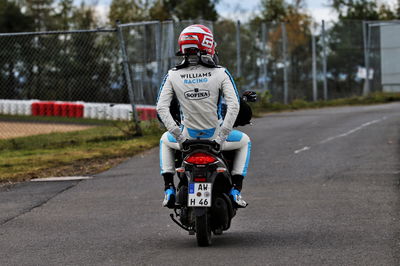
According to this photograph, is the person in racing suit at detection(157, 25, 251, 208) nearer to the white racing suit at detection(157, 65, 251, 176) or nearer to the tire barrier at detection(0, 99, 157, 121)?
the white racing suit at detection(157, 65, 251, 176)

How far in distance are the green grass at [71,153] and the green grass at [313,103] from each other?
830cm

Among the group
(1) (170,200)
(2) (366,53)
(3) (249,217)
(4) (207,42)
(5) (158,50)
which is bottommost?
(3) (249,217)

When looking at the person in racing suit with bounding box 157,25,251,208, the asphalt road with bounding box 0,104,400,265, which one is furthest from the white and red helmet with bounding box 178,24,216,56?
the asphalt road with bounding box 0,104,400,265

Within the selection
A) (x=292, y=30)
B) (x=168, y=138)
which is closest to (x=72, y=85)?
(x=292, y=30)

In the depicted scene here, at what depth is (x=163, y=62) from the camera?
806 inches

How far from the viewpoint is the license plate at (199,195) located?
753cm

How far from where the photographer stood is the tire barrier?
82.5ft

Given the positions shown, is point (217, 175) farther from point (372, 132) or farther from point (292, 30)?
point (292, 30)

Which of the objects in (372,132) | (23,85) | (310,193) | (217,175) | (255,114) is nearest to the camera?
(217,175)

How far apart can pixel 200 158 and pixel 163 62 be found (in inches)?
511

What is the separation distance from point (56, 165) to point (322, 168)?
14.7ft

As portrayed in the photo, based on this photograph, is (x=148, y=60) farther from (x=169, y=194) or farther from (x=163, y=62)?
(x=169, y=194)

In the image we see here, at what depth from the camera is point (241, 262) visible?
6.92m

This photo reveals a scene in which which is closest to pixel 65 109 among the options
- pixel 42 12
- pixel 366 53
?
pixel 366 53
